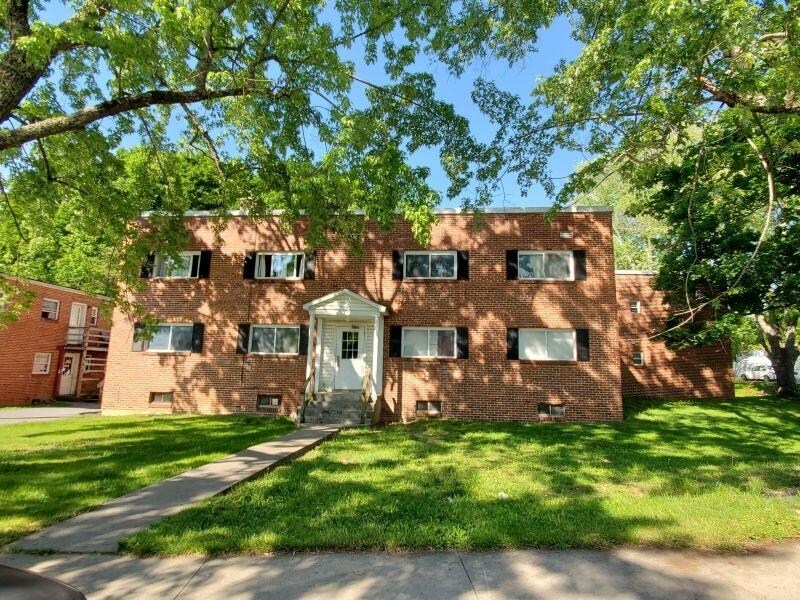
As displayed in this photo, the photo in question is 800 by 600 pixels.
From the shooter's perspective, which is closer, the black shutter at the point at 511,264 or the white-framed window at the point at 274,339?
the black shutter at the point at 511,264

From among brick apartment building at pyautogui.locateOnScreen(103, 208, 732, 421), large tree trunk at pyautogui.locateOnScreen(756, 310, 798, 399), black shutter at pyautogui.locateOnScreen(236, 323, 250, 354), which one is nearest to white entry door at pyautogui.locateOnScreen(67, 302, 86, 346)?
brick apartment building at pyautogui.locateOnScreen(103, 208, 732, 421)

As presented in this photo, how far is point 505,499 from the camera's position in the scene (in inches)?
226

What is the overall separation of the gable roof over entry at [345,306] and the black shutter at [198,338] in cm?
391

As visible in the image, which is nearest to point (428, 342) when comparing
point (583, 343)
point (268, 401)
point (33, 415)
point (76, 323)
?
point (583, 343)

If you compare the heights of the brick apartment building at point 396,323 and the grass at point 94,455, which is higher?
the brick apartment building at point 396,323

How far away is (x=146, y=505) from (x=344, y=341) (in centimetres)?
987

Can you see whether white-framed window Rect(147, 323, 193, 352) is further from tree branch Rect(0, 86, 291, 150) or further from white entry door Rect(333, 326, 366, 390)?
tree branch Rect(0, 86, 291, 150)

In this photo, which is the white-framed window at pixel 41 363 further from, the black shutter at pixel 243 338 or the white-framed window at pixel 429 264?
the white-framed window at pixel 429 264

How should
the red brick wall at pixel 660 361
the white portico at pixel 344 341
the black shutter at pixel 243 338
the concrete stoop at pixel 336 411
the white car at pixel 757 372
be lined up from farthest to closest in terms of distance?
the white car at pixel 757 372 → the red brick wall at pixel 660 361 → the black shutter at pixel 243 338 → the white portico at pixel 344 341 → the concrete stoop at pixel 336 411

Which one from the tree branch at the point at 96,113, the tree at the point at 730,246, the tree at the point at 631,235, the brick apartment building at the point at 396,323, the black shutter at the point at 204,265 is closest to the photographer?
the tree branch at the point at 96,113

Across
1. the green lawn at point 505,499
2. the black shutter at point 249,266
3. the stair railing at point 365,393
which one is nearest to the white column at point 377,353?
the stair railing at point 365,393

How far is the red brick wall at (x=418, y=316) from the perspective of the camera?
46.8 ft

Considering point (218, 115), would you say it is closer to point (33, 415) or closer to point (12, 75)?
point (12, 75)

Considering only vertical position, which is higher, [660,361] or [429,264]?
[429,264]
